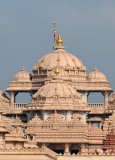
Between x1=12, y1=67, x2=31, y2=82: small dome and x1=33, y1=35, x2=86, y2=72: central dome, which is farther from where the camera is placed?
x1=12, y1=67, x2=31, y2=82: small dome

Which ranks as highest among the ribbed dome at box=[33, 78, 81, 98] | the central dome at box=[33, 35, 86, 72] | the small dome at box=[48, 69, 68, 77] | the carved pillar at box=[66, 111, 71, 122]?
the central dome at box=[33, 35, 86, 72]

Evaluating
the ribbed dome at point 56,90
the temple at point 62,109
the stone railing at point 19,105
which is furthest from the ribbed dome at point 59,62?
the ribbed dome at point 56,90

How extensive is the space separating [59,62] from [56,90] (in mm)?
9581

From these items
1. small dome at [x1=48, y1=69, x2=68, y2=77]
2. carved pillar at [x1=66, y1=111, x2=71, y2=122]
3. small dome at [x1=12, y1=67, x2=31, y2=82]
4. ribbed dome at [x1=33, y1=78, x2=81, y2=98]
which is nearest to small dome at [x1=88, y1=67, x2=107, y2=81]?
small dome at [x1=48, y1=69, x2=68, y2=77]

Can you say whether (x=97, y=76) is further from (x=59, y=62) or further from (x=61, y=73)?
(x=61, y=73)

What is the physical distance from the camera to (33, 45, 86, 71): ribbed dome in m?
162

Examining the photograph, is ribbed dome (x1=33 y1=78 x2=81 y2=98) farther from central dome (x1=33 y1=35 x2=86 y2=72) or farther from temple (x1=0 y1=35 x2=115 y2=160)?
central dome (x1=33 y1=35 x2=86 y2=72)

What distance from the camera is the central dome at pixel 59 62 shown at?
162 m

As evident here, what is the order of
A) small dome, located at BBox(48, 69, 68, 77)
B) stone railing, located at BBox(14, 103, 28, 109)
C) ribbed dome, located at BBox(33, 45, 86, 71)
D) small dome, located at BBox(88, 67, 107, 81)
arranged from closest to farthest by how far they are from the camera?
small dome, located at BBox(48, 69, 68, 77), stone railing, located at BBox(14, 103, 28, 109), ribbed dome, located at BBox(33, 45, 86, 71), small dome, located at BBox(88, 67, 107, 81)

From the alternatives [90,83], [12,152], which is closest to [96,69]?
[90,83]

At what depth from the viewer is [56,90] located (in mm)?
153125

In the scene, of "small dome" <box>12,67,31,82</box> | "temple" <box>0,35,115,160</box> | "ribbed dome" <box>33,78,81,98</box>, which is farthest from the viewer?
"small dome" <box>12,67,31,82</box>

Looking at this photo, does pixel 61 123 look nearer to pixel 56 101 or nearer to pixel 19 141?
pixel 56 101

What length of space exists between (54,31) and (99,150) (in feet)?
126
